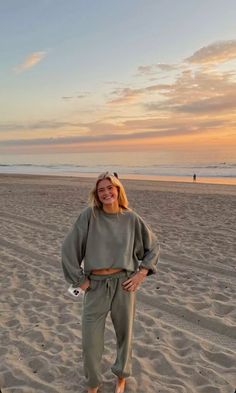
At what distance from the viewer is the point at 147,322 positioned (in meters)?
5.11

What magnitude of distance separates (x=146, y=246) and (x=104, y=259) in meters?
0.40

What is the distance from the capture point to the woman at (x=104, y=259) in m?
3.16

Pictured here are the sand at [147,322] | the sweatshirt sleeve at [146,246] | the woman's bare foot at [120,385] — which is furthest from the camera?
the sand at [147,322]

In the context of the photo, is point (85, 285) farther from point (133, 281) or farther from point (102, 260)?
point (133, 281)

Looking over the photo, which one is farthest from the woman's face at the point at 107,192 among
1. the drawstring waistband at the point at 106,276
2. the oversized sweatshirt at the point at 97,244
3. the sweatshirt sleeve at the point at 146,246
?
the drawstring waistband at the point at 106,276

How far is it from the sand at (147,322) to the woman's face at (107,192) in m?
1.83

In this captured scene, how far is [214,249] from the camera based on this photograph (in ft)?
29.4

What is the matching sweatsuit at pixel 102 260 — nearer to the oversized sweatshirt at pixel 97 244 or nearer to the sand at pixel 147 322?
the oversized sweatshirt at pixel 97 244

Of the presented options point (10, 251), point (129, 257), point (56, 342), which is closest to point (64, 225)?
point (10, 251)

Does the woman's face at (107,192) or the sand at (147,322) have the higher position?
the woman's face at (107,192)

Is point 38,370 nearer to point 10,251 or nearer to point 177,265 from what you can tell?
point 177,265

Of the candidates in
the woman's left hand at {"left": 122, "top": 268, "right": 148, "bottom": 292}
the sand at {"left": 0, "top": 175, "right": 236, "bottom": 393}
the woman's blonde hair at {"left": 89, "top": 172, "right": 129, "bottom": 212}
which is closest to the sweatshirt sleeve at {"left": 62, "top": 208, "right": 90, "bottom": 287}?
the woman's blonde hair at {"left": 89, "top": 172, "right": 129, "bottom": 212}

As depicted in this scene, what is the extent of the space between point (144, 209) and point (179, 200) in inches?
147

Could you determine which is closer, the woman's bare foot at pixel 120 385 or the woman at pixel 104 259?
the woman at pixel 104 259
